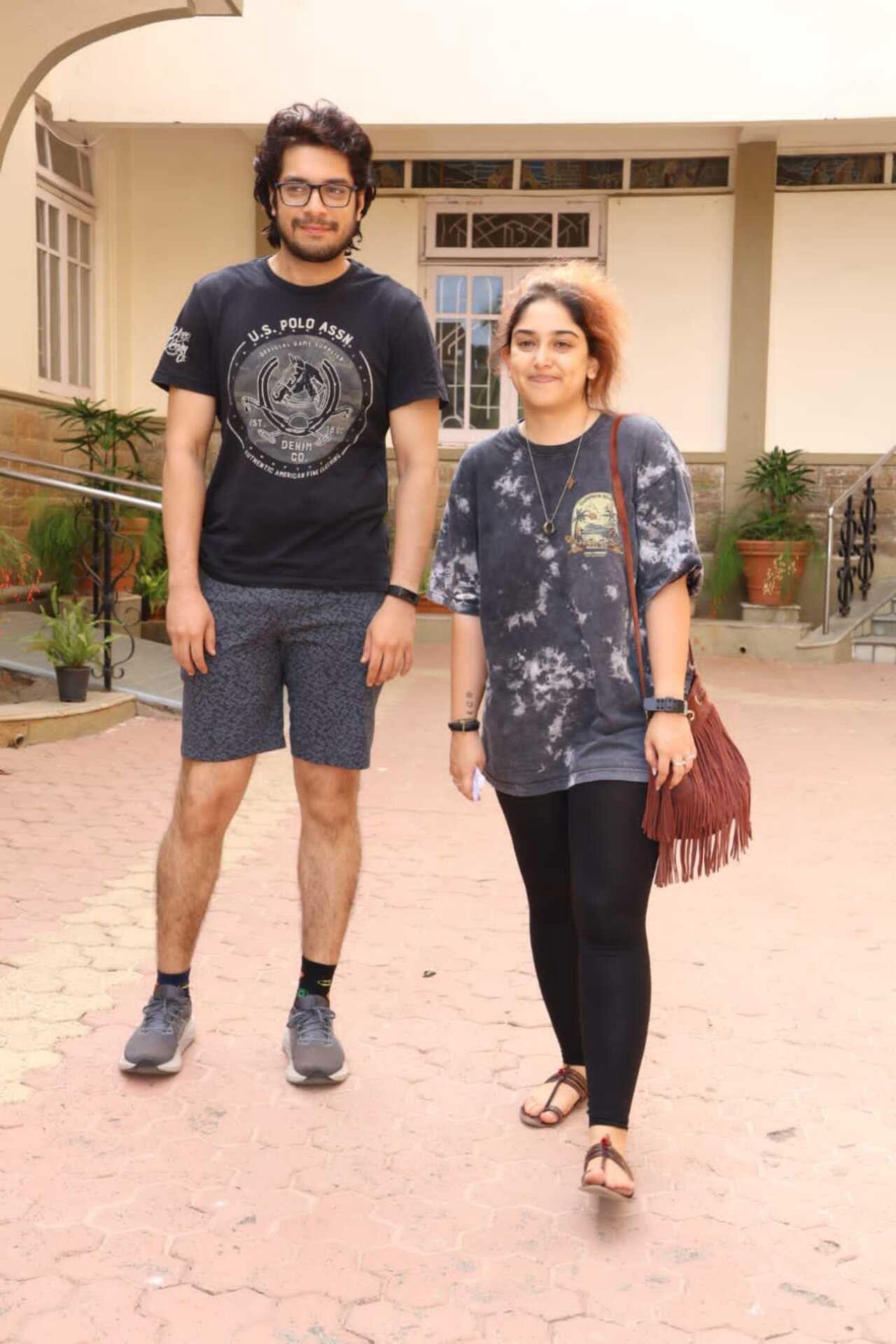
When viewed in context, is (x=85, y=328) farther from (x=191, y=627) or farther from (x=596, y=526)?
(x=596, y=526)

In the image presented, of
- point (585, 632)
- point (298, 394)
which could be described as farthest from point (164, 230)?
point (585, 632)

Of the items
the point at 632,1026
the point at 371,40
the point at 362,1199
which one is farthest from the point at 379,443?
the point at 371,40

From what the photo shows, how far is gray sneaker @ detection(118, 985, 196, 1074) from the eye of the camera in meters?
3.19

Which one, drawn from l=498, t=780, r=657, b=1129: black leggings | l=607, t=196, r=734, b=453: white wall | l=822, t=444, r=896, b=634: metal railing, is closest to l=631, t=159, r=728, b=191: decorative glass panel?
l=607, t=196, r=734, b=453: white wall

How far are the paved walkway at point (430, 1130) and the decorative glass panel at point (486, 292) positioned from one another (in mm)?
8697

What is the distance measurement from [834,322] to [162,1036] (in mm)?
10973

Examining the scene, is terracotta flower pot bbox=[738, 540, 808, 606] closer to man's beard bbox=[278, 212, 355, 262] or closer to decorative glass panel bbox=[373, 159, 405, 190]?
decorative glass panel bbox=[373, 159, 405, 190]

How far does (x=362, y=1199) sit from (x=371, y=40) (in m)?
10.2

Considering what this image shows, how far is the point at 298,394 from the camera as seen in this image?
9.87 ft

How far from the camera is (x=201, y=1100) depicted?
122 inches

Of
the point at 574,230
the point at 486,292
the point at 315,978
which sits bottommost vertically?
the point at 315,978

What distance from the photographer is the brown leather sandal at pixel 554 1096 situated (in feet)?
10.0

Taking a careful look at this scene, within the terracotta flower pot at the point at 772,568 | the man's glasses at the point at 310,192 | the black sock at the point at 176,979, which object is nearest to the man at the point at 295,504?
the man's glasses at the point at 310,192

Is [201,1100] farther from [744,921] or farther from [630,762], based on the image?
[744,921]
